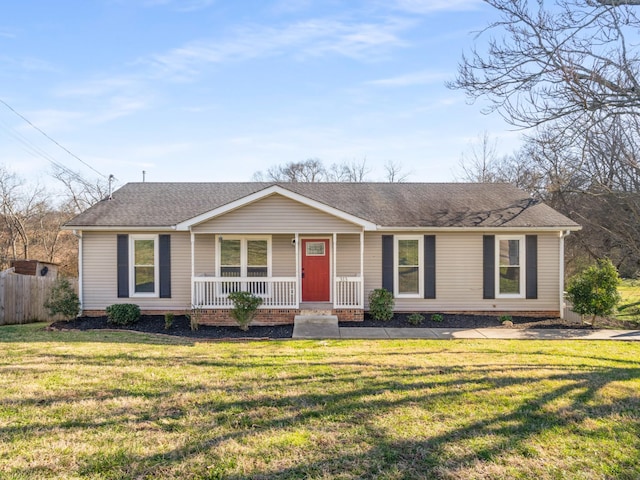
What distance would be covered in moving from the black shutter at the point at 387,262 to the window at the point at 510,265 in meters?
3.16

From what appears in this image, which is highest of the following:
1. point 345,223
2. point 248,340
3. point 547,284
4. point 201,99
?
point 201,99

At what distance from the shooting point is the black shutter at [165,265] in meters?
12.4

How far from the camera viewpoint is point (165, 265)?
1236cm

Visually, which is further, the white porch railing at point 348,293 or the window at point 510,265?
the window at point 510,265

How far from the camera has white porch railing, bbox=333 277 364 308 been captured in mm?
11719

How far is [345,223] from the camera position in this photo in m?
11.7

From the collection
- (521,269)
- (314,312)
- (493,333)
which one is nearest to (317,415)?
(493,333)

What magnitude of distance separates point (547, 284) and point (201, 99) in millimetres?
13608

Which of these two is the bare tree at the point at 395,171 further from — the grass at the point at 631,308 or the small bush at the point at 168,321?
the small bush at the point at 168,321

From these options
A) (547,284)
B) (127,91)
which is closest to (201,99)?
(127,91)

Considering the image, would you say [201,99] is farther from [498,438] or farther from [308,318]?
[498,438]

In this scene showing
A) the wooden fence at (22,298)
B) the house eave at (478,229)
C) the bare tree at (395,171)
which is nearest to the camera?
the house eave at (478,229)

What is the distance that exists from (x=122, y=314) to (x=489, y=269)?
10.5m

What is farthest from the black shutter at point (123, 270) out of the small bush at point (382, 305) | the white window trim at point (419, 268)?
the white window trim at point (419, 268)
